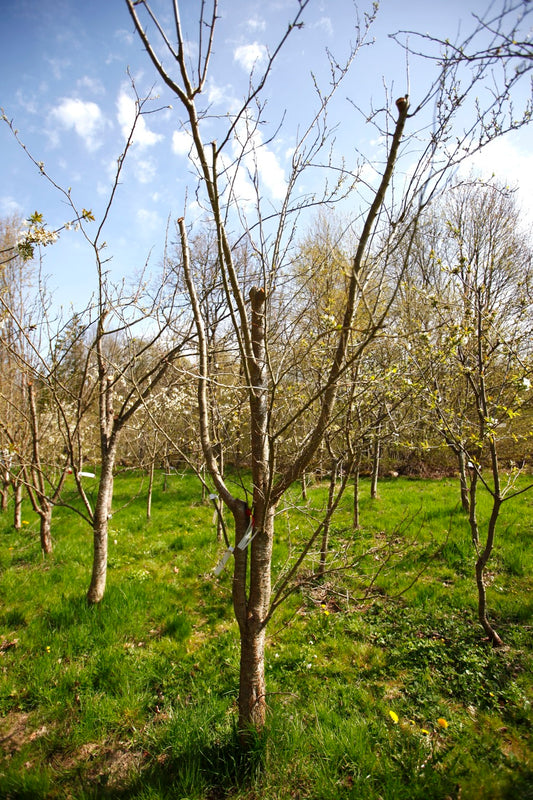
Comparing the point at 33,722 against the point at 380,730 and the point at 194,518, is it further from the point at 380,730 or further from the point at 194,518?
the point at 194,518

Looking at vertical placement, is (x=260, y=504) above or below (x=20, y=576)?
above

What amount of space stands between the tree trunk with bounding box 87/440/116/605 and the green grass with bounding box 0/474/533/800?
0.14 metres

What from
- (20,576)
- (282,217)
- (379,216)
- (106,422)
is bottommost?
(20,576)

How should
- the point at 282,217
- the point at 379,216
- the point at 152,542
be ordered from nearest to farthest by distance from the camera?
1. the point at 379,216
2. the point at 282,217
3. the point at 152,542

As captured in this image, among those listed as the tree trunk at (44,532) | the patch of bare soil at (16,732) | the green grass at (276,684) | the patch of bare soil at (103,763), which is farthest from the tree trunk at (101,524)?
the tree trunk at (44,532)

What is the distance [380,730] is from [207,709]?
1.19 metres

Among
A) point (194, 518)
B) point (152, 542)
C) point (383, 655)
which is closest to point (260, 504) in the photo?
point (383, 655)

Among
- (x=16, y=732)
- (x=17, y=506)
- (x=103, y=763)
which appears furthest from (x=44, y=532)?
(x=103, y=763)

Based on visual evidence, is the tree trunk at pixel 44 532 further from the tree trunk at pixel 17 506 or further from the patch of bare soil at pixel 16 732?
the patch of bare soil at pixel 16 732

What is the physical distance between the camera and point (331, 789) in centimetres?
208

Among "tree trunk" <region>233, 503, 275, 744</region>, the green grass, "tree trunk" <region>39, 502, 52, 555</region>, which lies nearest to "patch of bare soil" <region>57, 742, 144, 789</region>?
the green grass

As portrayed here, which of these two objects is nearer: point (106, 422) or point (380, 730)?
point (380, 730)

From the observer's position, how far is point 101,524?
3715 mm

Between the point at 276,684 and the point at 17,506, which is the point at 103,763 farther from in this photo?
the point at 17,506
